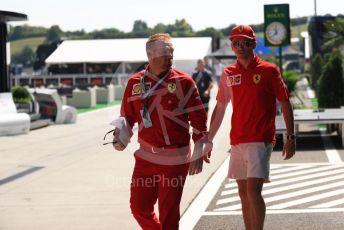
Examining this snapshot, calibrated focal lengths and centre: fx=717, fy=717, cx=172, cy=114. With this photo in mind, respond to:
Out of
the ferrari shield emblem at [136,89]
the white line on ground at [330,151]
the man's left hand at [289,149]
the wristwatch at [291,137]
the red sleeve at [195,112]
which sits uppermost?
the ferrari shield emblem at [136,89]

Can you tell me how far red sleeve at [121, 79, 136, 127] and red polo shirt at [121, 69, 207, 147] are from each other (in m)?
0.07

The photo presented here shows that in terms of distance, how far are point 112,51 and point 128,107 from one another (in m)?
78.1

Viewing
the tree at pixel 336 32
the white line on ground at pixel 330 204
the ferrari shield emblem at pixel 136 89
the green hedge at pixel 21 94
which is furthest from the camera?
the tree at pixel 336 32

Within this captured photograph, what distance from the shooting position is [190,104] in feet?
17.2

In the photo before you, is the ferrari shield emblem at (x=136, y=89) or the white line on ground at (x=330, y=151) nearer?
the ferrari shield emblem at (x=136, y=89)

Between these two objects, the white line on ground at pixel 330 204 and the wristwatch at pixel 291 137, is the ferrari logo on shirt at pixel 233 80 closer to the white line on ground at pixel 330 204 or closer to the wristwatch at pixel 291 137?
the wristwatch at pixel 291 137

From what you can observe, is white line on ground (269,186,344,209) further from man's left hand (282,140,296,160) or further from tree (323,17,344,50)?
tree (323,17,344,50)

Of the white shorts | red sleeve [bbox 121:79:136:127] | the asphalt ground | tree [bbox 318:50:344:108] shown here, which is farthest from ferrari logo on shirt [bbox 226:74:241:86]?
tree [bbox 318:50:344:108]

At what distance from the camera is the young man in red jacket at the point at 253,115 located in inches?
225

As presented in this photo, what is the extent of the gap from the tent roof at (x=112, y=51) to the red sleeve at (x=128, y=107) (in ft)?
226

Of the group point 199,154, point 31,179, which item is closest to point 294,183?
point 31,179

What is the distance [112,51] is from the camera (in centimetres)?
8288

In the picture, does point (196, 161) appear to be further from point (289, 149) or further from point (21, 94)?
point (21, 94)

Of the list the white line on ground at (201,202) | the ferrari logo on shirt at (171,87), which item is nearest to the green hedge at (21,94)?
the white line on ground at (201,202)
